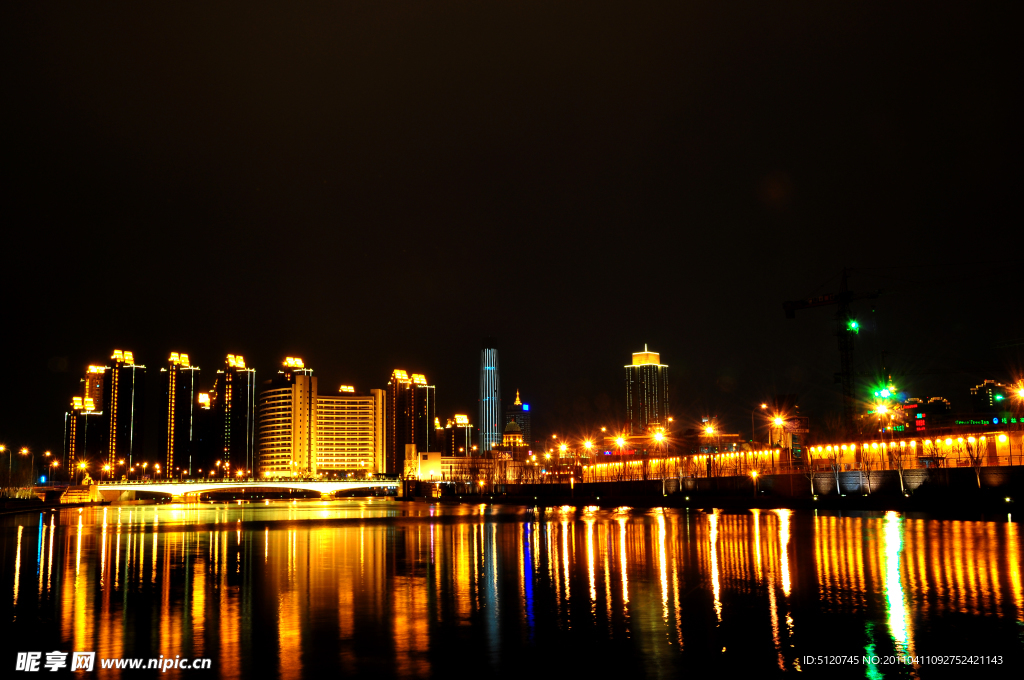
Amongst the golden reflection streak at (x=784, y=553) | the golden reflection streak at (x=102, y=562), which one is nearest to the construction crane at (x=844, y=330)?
the golden reflection streak at (x=784, y=553)

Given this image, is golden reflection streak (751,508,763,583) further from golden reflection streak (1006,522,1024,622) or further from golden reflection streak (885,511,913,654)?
golden reflection streak (1006,522,1024,622)

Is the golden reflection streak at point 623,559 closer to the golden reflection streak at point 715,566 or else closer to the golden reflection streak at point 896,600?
the golden reflection streak at point 715,566

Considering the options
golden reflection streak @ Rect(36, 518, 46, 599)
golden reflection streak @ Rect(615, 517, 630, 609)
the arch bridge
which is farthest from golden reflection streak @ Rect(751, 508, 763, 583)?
the arch bridge

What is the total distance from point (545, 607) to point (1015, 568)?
14.7 metres

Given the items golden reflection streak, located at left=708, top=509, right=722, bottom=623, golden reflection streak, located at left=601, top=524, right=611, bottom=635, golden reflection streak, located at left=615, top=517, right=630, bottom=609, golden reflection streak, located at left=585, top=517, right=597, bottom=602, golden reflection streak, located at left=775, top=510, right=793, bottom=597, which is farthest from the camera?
golden reflection streak, located at left=775, top=510, right=793, bottom=597

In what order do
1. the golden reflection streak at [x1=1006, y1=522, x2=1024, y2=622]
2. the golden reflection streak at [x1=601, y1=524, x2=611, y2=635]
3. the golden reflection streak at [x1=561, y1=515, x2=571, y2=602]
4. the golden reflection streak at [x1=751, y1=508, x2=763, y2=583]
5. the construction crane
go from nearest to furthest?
the golden reflection streak at [x1=1006, y1=522, x2=1024, y2=622] < the golden reflection streak at [x1=601, y1=524, x2=611, y2=635] < the golden reflection streak at [x1=561, y1=515, x2=571, y2=602] < the golden reflection streak at [x1=751, y1=508, x2=763, y2=583] < the construction crane

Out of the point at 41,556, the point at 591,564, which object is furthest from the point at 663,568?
the point at 41,556

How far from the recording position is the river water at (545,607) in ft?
48.2

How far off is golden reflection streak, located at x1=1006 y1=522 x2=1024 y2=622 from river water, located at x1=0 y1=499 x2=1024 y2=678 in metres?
0.07

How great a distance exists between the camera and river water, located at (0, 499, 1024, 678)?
579 inches

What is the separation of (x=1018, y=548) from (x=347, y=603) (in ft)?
79.8

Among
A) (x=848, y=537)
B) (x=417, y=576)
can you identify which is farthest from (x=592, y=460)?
(x=417, y=576)

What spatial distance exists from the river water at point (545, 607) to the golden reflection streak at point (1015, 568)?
0.24 ft

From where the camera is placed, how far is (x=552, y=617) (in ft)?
→ 62.2
